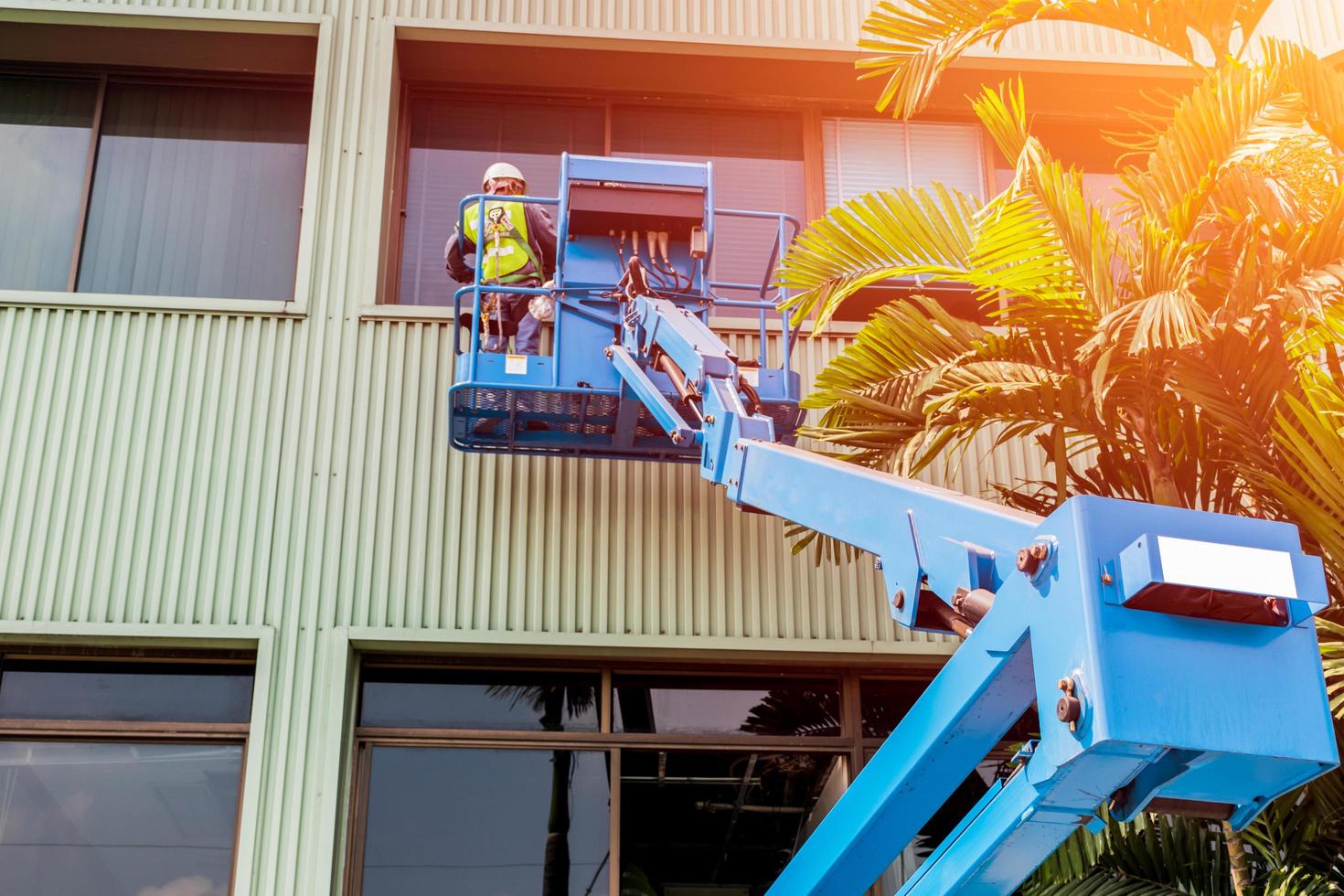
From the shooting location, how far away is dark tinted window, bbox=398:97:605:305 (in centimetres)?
954

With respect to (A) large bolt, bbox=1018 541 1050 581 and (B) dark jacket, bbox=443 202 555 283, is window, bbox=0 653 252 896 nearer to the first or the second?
(B) dark jacket, bbox=443 202 555 283

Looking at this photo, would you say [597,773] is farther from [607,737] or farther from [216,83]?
[216,83]

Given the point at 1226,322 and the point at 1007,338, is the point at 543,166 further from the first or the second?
the point at 1226,322

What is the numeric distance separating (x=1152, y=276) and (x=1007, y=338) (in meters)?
0.74

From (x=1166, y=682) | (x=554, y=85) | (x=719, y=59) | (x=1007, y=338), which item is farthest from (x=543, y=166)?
(x=1166, y=682)

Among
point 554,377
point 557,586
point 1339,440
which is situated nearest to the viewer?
point 1339,440

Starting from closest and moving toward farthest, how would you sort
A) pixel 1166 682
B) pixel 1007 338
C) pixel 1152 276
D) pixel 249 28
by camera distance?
pixel 1166 682, pixel 1152 276, pixel 1007 338, pixel 249 28

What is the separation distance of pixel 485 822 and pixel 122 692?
220cm

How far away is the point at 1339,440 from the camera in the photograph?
5051 millimetres

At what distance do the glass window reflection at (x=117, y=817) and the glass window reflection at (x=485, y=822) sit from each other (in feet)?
2.77

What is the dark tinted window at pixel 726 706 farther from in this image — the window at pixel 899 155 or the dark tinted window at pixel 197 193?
the window at pixel 899 155

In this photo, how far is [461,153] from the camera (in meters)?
9.98

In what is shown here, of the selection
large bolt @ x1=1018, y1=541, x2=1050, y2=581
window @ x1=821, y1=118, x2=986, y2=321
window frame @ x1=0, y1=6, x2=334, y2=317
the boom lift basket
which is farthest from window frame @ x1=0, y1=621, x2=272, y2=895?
large bolt @ x1=1018, y1=541, x2=1050, y2=581

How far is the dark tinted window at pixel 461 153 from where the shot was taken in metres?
9.54
